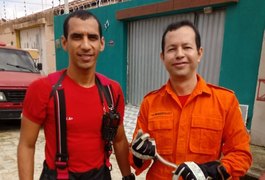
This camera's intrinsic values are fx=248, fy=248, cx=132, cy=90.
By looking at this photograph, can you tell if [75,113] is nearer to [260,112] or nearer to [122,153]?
[122,153]

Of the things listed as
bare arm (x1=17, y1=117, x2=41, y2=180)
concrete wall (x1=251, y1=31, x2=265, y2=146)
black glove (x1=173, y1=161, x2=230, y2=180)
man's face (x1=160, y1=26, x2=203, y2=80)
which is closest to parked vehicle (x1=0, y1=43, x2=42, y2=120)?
bare arm (x1=17, y1=117, x2=41, y2=180)

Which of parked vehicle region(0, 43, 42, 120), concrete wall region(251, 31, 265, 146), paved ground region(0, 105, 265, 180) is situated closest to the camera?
paved ground region(0, 105, 265, 180)

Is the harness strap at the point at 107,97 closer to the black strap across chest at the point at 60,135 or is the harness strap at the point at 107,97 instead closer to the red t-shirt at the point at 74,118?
the red t-shirt at the point at 74,118

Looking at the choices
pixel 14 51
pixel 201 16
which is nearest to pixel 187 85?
pixel 201 16

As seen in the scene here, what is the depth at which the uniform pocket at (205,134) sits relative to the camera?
5.32 feet

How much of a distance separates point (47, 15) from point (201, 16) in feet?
32.7

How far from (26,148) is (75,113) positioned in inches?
17.2

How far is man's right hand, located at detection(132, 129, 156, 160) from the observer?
5.20 feet

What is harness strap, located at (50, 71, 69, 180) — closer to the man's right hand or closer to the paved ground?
the man's right hand

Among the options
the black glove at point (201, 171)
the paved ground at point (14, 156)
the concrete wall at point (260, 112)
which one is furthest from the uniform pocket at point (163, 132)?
the concrete wall at point (260, 112)

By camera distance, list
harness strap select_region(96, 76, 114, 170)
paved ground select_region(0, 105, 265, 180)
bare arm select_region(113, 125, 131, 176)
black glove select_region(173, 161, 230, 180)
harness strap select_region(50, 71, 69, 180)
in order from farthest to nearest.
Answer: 1. paved ground select_region(0, 105, 265, 180)
2. bare arm select_region(113, 125, 131, 176)
3. harness strap select_region(96, 76, 114, 170)
4. harness strap select_region(50, 71, 69, 180)
5. black glove select_region(173, 161, 230, 180)

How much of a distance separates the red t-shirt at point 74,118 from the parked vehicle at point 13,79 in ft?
13.1

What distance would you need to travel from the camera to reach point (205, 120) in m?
1.63

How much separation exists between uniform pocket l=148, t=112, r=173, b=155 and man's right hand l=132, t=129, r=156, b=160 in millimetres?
110
